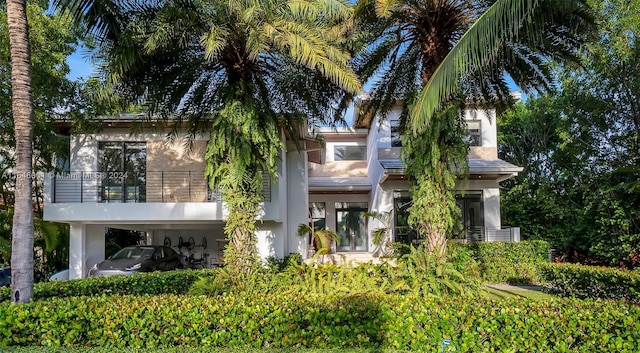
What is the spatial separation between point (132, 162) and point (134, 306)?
417 inches

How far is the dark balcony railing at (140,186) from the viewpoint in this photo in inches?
570

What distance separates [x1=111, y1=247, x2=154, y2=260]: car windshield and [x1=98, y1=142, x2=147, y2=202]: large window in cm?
178

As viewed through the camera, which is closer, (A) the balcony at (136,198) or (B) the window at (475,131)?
(A) the balcony at (136,198)

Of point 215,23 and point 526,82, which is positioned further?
point 526,82

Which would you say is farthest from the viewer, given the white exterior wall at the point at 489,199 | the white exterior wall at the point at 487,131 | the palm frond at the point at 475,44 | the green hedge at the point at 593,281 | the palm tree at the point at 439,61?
the white exterior wall at the point at 487,131

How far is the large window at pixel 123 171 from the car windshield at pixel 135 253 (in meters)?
1.78

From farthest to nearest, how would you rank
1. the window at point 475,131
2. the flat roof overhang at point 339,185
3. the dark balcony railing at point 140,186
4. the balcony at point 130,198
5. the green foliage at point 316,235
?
the flat roof overhang at point 339,185
the window at point 475,131
the green foliage at point 316,235
the dark balcony railing at point 140,186
the balcony at point 130,198

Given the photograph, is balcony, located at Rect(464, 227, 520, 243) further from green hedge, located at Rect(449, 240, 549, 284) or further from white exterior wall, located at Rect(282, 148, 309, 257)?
white exterior wall, located at Rect(282, 148, 309, 257)

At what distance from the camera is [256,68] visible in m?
10.4

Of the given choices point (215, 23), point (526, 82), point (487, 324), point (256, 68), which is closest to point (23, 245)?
point (215, 23)

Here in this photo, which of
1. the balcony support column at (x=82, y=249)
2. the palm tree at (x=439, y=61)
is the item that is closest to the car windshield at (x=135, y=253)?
the balcony support column at (x=82, y=249)

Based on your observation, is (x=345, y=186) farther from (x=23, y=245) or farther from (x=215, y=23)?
(x=23, y=245)

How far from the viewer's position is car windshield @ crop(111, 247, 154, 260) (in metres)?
14.6

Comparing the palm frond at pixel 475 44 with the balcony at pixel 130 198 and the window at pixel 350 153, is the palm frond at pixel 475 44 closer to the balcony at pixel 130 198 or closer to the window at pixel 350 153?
the balcony at pixel 130 198
